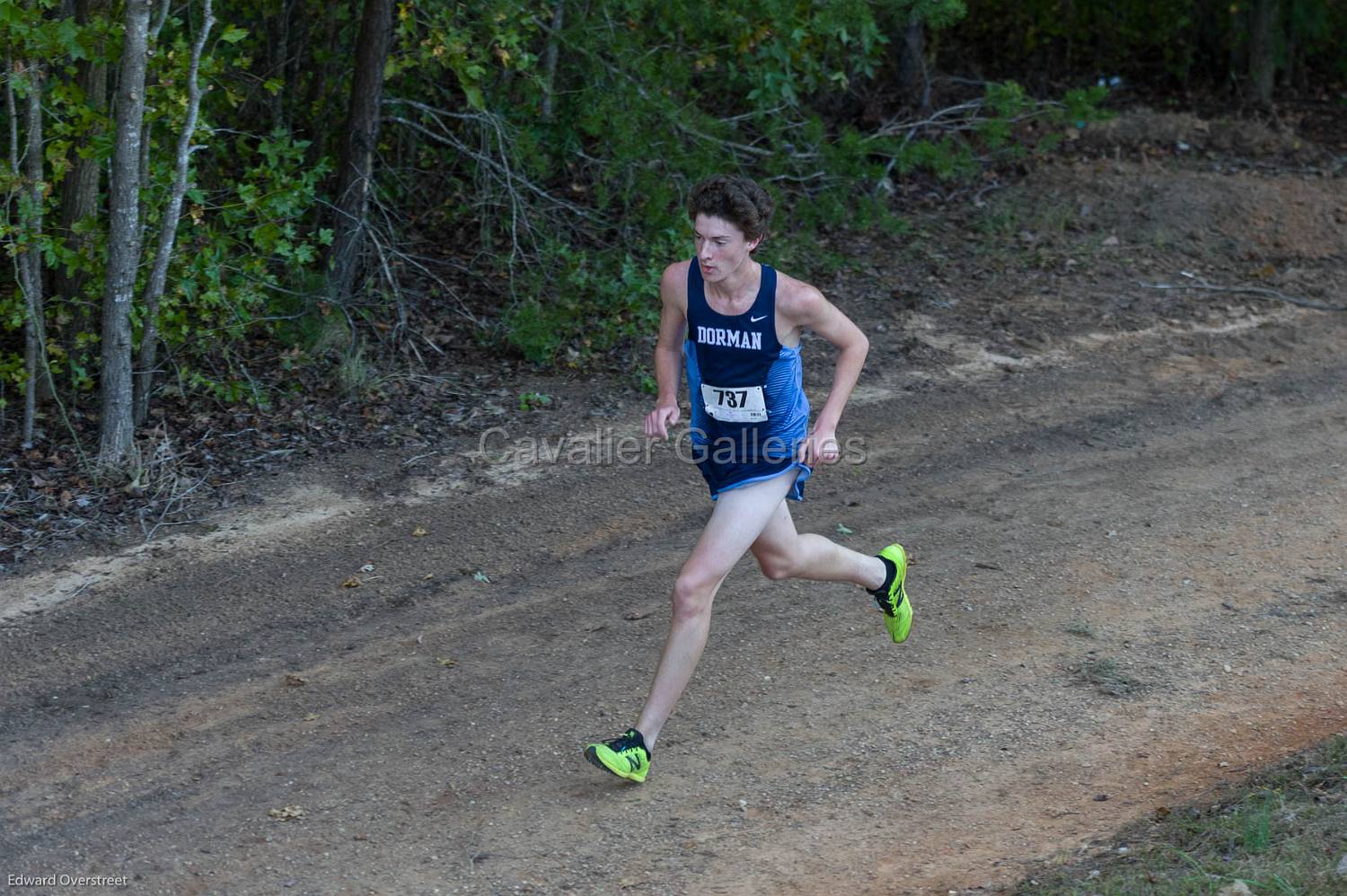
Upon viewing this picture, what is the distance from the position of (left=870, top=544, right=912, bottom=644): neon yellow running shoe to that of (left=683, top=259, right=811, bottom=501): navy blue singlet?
29.3 inches

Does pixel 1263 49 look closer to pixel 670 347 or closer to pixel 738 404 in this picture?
pixel 670 347

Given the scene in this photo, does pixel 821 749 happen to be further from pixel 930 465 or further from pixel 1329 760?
pixel 930 465

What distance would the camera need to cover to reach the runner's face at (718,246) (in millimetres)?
4258

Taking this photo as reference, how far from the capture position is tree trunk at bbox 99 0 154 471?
6223mm

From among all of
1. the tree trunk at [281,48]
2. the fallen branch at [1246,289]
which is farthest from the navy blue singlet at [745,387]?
the fallen branch at [1246,289]

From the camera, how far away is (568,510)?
661 centimetres

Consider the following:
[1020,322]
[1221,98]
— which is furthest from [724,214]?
[1221,98]

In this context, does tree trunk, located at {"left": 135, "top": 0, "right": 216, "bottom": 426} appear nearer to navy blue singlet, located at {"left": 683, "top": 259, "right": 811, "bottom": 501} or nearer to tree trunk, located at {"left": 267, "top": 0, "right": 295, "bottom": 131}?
tree trunk, located at {"left": 267, "top": 0, "right": 295, "bottom": 131}

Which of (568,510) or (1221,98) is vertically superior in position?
(1221,98)

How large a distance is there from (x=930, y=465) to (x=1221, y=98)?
385 inches

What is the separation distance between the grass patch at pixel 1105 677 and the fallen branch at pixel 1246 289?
5468 millimetres

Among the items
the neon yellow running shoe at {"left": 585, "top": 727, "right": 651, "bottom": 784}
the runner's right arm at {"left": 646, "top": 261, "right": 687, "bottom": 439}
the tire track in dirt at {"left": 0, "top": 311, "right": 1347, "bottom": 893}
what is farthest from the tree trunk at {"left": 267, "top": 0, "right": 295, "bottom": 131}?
the neon yellow running shoe at {"left": 585, "top": 727, "right": 651, "bottom": 784}

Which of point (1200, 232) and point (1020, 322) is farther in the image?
point (1200, 232)

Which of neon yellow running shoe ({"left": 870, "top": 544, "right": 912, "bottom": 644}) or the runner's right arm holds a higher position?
the runner's right arm
